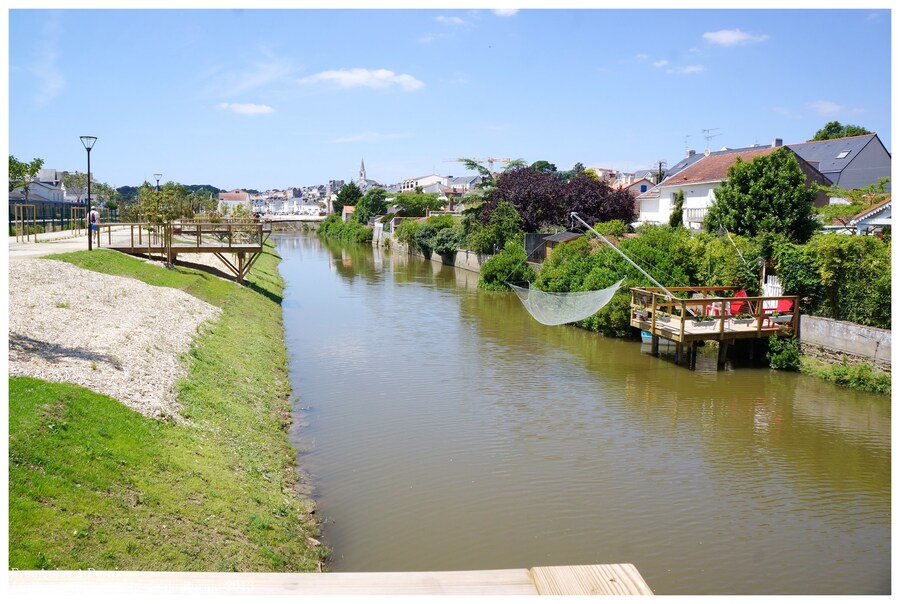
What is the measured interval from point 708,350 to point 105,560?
20290 mm

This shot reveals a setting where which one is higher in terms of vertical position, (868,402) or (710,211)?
(710,211)

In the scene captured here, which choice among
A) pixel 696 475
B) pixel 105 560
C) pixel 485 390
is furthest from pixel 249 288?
pixel 105 560

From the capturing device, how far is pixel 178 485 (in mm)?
9719

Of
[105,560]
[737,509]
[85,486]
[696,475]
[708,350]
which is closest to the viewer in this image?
[105,560]

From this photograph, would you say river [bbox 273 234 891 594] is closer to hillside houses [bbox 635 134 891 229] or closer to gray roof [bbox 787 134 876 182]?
hillside houses [bbox 635 134 891 229]

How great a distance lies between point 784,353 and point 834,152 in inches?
1270

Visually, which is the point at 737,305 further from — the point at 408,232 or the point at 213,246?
the point at 408,232

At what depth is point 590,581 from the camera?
2.56 metres

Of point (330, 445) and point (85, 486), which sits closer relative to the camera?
point (85, 486)

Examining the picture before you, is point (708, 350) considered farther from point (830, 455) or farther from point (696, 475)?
point (696, 475)

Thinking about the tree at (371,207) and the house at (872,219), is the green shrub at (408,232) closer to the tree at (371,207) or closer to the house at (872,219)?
the tree at (371,207)

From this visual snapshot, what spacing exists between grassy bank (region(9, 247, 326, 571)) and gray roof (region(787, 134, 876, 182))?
139 ft

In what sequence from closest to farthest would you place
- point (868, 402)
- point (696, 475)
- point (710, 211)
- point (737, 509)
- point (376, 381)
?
point (737, 509), point (696, 475), point (868, 402), point (376, 381), point (710, 211)

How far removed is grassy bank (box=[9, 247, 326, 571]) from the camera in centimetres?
755
